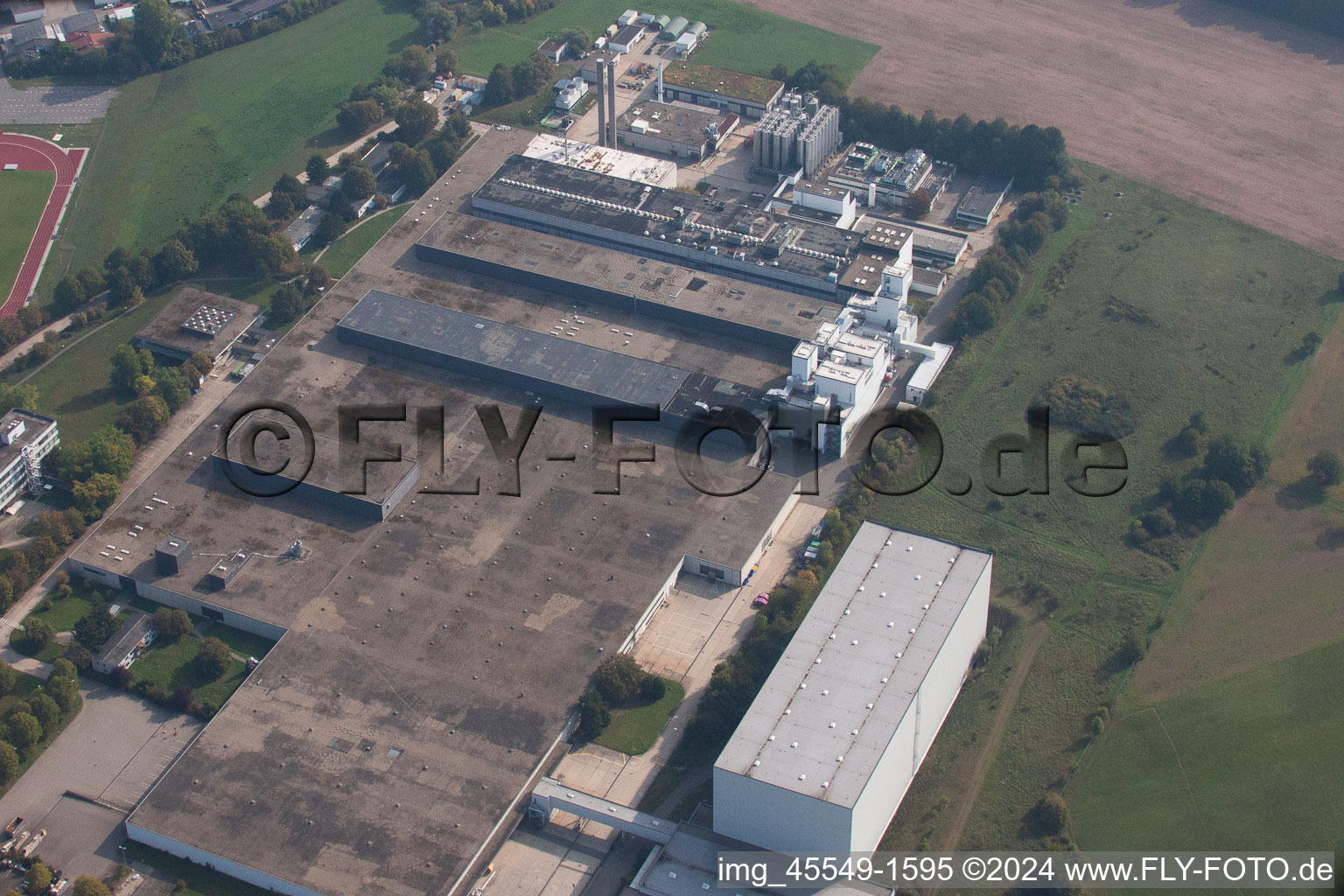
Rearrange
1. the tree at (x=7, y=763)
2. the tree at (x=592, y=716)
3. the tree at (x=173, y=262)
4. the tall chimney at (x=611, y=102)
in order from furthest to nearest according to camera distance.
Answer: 1. the tall chimney at (x=611, y=102)
2. the tree at (x=173, y=262)
3. the tree at (x=592, y=716)
4. the tree at (x=7, y=763)

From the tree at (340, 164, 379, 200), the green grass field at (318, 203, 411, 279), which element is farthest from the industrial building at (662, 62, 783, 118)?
the tree at (340, 164, 379, 200)

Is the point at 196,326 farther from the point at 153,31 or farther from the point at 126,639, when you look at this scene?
the point at 153,31

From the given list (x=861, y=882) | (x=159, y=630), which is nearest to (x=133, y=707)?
(x=159, y=630)

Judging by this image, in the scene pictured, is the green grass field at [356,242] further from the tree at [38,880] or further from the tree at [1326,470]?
the tree at [1326,470]

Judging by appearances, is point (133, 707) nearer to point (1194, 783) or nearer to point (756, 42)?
point (1194, 783)

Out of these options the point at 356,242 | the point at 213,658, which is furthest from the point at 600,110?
the point at 213,658

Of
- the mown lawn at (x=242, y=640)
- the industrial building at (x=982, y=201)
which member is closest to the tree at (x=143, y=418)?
the mown lawn at (x=242, y=640)
